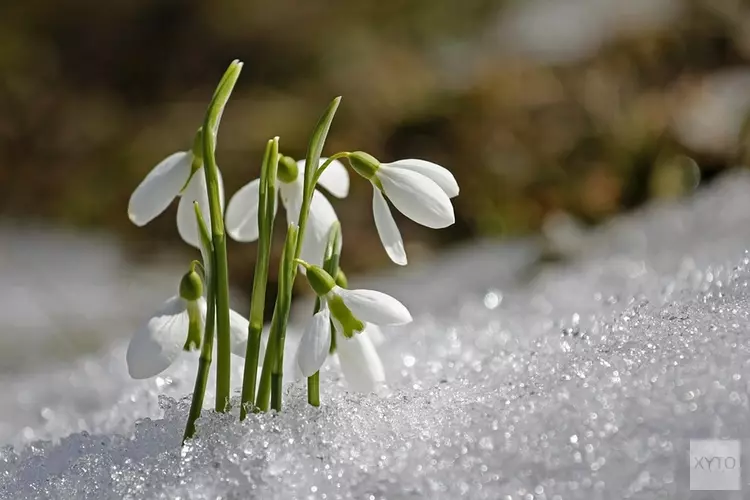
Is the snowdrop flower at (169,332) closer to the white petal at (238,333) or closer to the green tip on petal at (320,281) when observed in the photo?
the white petal at (238,333)

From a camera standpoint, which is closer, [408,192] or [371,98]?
[408,192]

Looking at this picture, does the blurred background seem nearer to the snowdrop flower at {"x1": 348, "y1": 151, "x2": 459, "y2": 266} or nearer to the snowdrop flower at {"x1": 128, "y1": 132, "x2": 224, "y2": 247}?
the snowdrop flower at {"x1": 128, "y1": 132, "x2": 224, "y2": 247}

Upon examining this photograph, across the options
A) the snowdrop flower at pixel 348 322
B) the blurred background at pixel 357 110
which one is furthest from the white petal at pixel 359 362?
the blurred background at pixel 357 110

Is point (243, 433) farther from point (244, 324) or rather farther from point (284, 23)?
point (284, 23)

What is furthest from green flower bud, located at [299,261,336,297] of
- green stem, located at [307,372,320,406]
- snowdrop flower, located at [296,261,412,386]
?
green stem, located at [307,372,320,406]

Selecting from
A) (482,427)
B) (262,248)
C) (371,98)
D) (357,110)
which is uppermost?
(371,98)

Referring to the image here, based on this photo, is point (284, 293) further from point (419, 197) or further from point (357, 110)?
point (357, 110)

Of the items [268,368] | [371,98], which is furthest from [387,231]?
[371,98]
